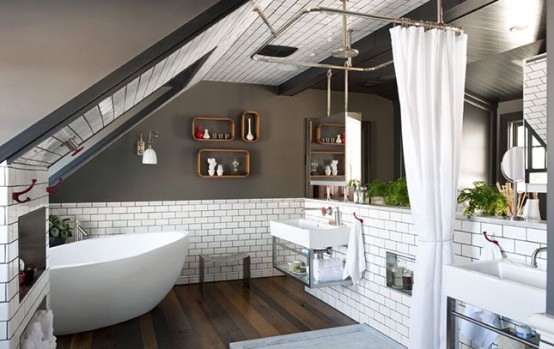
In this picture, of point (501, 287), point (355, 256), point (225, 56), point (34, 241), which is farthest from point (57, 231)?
point (501, 287)

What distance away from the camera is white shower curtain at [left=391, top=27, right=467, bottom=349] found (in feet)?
9.59

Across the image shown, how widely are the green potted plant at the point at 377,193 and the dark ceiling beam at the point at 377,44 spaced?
4.38ft

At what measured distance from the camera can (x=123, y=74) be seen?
175 cm

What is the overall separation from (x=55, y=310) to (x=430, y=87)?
12.1ft

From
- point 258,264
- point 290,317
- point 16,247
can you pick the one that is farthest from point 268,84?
point 16,247

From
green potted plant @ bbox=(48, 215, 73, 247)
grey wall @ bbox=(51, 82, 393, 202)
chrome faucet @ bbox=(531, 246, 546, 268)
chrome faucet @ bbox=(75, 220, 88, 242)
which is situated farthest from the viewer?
grey wall @ bbox=(51, 82, 393, 202)

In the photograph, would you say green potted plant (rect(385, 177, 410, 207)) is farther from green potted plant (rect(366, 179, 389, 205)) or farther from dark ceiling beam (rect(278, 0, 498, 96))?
dark ceiling beam (rect(278, 0, 498, 96))

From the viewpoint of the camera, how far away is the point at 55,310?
3.86 m

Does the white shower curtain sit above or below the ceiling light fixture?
below

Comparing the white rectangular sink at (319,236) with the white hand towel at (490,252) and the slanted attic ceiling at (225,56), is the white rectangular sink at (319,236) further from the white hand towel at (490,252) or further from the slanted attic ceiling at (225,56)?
the slanted attic ceiling at (225,56)

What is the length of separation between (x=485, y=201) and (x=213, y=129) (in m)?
4.10

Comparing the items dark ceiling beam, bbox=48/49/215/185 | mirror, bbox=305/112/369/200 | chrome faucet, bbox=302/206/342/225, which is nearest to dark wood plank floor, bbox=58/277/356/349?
chrome faucet, bbox=302/206/342/225

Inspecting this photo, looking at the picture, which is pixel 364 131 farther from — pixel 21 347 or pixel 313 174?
pixel 21 347

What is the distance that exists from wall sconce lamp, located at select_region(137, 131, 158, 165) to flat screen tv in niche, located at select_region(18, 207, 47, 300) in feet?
7.81
